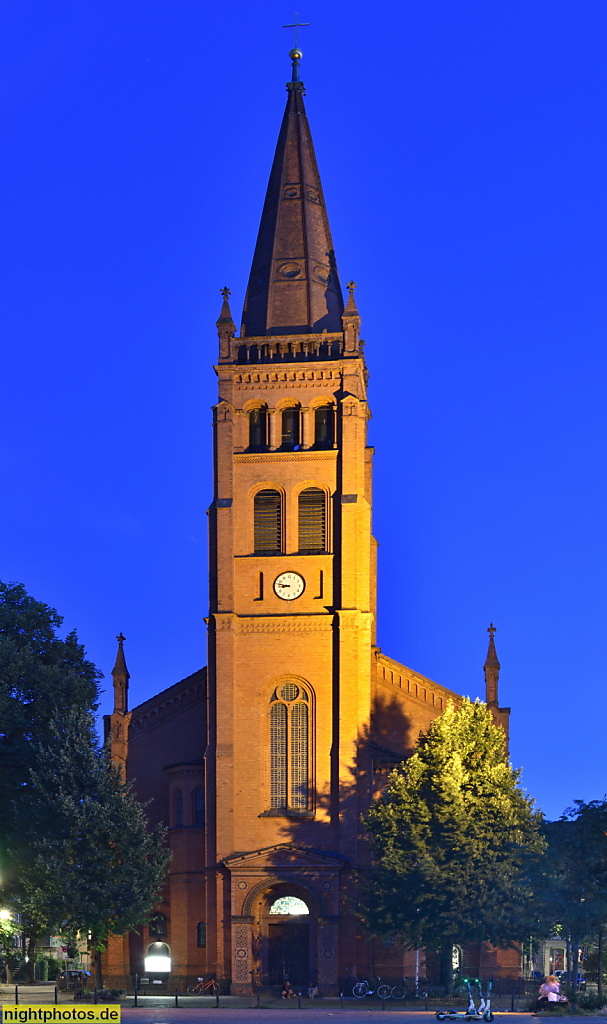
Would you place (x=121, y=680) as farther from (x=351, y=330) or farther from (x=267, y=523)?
(x=351, y=330)

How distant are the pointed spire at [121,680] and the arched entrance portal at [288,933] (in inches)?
502

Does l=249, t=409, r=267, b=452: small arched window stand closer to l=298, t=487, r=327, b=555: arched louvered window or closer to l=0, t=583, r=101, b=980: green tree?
l=298, t=487, r=327, b=555: arched louvered window

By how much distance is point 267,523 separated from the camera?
7119 centimetres

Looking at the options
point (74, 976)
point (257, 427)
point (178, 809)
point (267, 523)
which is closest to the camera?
point (74, 976)

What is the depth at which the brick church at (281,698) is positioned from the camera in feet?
219

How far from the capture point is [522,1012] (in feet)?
176

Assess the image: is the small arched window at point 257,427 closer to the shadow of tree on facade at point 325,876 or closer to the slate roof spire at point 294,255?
the slate roof spire at point 294,255

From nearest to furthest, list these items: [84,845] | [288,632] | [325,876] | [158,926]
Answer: [84,845], [325,876], [288,632], [158,926]

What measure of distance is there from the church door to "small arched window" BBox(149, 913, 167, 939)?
6220mm

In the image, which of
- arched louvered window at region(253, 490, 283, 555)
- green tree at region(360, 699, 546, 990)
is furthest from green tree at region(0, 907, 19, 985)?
arched louvered window at region(253, 490, 283, 555)

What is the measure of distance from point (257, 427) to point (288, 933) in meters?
24.6

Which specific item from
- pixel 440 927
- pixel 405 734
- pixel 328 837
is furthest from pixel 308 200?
pixel 440 927

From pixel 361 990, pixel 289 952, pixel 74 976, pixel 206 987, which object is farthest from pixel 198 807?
pixel 361 990

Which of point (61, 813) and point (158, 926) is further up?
point (61, 813)
